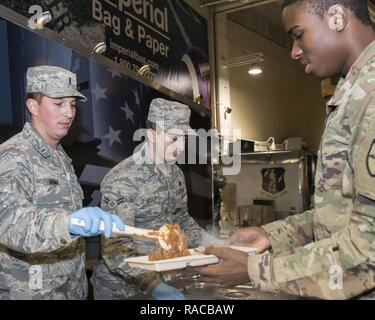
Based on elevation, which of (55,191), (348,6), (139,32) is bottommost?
(55,191)

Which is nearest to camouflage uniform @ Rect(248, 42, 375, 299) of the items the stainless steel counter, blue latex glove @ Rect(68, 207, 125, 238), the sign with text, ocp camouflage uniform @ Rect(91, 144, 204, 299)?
the stainless steel counter

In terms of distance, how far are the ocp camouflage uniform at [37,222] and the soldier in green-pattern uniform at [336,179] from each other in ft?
1.43

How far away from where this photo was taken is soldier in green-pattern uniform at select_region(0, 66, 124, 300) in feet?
4.03

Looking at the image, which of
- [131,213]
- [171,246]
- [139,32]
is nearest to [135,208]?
[131,213]

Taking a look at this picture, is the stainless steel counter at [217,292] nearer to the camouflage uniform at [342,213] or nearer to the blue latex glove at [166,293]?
the blue latex glove at [166,293]

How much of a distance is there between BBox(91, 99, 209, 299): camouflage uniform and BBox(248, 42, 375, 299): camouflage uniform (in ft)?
1.76

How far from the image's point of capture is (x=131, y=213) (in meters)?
1.71

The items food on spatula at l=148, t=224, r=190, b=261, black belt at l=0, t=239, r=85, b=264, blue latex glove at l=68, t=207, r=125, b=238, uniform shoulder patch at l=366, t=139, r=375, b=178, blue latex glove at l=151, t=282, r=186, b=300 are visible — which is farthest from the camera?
blue latex glove at l=151, t=282, r=186, b=300

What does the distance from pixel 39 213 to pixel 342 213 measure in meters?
0.84

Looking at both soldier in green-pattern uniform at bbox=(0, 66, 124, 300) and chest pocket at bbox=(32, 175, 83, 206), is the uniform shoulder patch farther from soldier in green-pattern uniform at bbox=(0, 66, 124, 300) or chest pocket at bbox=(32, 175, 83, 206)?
chest pocket at bbox=(32, 175, 83, 206)

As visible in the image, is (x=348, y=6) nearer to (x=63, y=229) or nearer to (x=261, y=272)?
(x=261, y=272)

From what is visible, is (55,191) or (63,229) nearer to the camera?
(63,229)

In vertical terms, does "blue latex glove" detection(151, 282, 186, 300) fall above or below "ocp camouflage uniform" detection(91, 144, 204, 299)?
below

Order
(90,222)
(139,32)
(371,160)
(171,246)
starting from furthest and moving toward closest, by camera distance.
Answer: (139,32) → (171,246) → (90,222) → (371,160)
